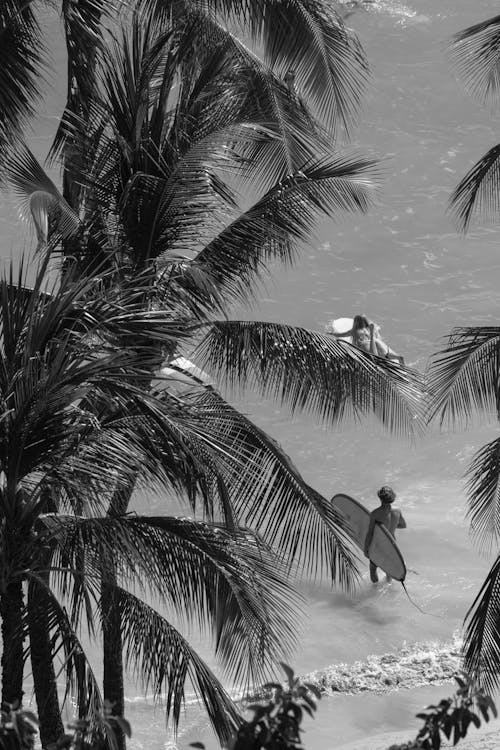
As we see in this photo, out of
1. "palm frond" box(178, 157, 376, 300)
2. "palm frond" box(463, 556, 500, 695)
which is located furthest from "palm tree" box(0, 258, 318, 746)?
"palm frond" box(178, 157, 376, 300)

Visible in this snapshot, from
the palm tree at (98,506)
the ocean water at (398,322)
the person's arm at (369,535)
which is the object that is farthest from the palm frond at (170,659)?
the person's arm at (369,535)

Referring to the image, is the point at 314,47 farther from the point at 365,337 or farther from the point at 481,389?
the point at 365,337

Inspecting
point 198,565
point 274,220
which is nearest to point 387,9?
point 274,220

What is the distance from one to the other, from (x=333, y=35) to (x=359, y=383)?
465 centimetres

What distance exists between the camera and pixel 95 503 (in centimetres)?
818

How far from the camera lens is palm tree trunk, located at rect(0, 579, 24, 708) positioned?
821 centimetres

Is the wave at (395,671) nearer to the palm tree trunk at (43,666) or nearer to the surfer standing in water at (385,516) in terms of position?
the surfer standing in water at (385,516)

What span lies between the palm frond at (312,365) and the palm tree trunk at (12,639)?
330 cm

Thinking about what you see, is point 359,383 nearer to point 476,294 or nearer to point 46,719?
point 46,719

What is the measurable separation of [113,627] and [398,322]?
18.6 meters

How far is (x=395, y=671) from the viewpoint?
46.1ft

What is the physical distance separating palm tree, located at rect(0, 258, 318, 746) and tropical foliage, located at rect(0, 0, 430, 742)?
21mm

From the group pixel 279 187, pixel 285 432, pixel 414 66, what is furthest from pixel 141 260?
pixel 414 66

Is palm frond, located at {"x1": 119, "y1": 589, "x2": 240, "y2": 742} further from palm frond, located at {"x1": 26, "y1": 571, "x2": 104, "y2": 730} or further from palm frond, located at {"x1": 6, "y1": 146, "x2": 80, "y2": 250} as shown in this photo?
palm frond, located at {"x1": 6, "y1": 146, "x2": 80, "y2": 250}
